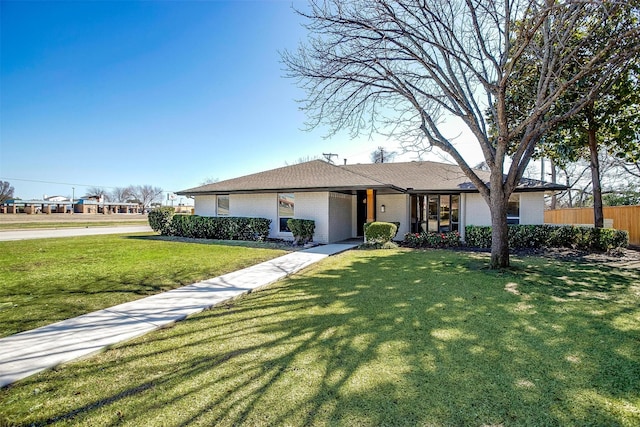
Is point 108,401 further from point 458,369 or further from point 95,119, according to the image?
point 95,119

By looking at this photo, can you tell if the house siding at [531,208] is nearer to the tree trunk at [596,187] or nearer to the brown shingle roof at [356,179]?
the brown shingle roof at [356,179]

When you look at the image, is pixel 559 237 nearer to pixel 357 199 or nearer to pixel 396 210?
pixel 396 210

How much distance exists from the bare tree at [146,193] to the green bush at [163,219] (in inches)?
2942

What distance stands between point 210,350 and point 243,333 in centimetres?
56

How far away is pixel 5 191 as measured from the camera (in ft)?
154

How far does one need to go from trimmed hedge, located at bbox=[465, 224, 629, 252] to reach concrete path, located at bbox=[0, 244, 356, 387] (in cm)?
969

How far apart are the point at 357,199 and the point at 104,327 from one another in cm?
1461

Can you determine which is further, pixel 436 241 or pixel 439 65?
pixel 436 241

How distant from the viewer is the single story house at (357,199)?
13406 mm

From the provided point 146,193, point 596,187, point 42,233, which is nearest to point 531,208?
point 596,187

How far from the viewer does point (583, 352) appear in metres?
3.38

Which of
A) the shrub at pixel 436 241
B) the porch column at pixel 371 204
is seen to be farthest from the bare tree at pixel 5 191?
the shrub at pixel 436 241

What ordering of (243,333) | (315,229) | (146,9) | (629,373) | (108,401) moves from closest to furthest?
(108,401)
(629,373)
(243,333)
(146,9)
(315,229)

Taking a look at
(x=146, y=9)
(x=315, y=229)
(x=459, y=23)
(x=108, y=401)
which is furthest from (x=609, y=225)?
(x=146, y=9)
